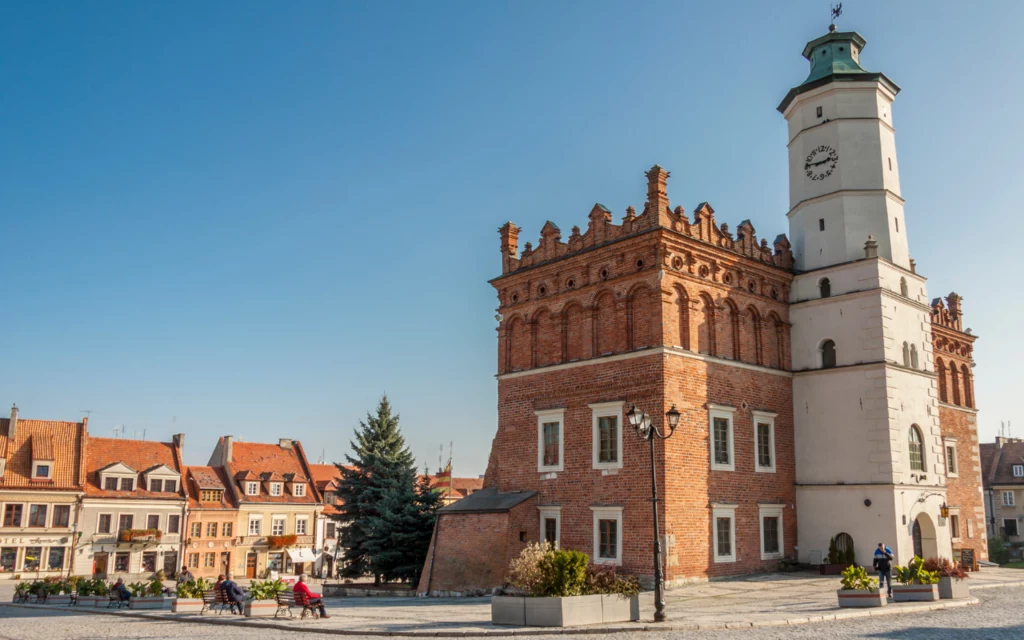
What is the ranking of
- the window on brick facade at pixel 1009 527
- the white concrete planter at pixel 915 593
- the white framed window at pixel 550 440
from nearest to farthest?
the white concrete planter at pixel 915 593, the white framed window at pixel 550 440, the window on brick facade at pixel 1009 527

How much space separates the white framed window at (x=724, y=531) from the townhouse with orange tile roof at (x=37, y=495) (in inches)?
1559

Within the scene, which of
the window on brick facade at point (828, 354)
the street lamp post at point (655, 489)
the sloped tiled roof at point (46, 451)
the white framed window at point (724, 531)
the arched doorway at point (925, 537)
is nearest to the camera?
the street lamp post at point (655, 489)

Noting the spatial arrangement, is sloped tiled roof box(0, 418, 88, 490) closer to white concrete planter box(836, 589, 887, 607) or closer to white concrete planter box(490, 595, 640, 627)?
white concrete planter box(490, 595, 640, 627)

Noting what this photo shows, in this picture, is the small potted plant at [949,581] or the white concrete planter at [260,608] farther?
the white concrete planter at [260,608]

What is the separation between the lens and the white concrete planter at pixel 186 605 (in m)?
22.7

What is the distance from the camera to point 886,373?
28094mm

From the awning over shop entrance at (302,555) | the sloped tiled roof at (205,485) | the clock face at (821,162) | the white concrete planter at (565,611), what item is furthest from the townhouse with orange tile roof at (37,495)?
the clock face at (821,162)

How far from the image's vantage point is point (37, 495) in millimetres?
48281

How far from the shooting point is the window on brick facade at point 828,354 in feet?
97.3

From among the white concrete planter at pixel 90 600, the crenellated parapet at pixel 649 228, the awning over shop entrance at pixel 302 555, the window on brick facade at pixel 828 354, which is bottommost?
the awning over shop entrance at pixel 302 555

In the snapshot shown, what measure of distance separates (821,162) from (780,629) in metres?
20.2

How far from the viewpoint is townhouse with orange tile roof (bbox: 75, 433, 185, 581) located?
164 feet

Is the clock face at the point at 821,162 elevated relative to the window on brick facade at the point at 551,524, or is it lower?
elevated

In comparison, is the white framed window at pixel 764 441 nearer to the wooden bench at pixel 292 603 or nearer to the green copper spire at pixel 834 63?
the green copper spire at pixel 834 63
